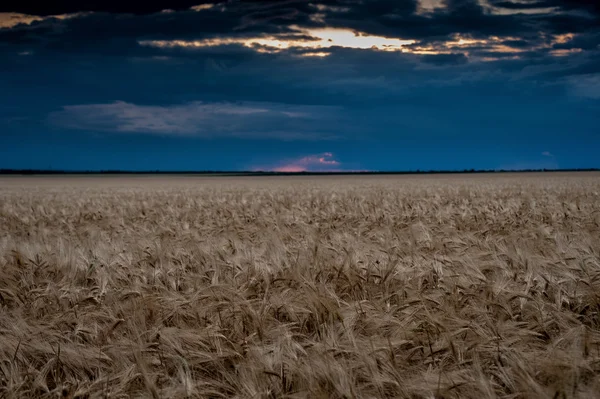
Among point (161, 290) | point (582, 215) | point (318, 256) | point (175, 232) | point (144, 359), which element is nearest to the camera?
point (144, 359)

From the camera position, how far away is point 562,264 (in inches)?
155

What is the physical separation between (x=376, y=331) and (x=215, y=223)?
666 centimetres

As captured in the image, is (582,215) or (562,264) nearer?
(562,264)

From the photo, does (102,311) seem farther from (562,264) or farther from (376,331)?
(562,264)

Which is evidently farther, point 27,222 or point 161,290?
point 27,222

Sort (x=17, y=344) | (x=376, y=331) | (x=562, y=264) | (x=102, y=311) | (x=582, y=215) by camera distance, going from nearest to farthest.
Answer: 1. (x=17, y=344)
2. (x=376, y=331)
3. (x=102, y=311)
4. (x=562, y=264)
5. (x=582, y=215)

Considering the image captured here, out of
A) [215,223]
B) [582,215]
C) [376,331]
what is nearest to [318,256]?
[376,331]

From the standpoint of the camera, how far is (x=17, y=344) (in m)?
2.46

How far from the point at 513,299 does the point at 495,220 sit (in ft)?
18.5

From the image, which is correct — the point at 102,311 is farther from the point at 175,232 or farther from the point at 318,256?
the point at 175,232

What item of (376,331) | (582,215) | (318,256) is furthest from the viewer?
(582,215)

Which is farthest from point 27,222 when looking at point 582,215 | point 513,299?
point 582,215

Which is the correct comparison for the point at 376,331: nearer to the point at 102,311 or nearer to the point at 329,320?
the point at 329,320

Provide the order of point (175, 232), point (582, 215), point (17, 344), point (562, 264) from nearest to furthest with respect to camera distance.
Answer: point (17, 344), point (562, 264), point (175, 232), point (582, 215)
